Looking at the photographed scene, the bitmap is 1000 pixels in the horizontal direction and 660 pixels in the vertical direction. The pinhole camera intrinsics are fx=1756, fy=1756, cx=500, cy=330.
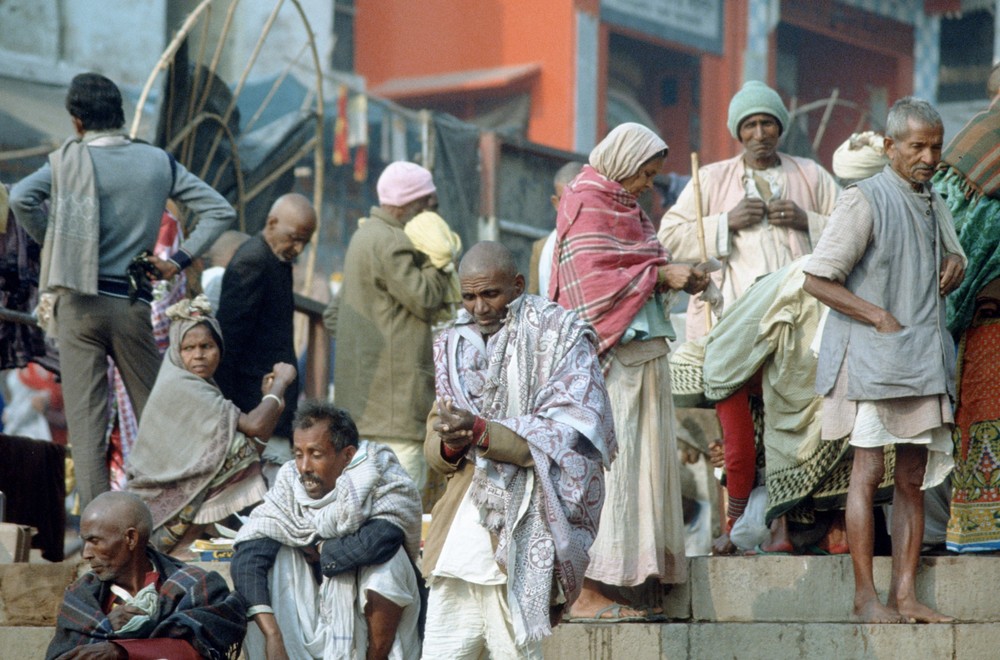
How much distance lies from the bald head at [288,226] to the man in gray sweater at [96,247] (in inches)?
14.0

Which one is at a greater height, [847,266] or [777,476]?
[847,266]

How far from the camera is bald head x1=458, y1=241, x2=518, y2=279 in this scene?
5.61 meters

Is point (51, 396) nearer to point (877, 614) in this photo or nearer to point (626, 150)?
point (626, 150)

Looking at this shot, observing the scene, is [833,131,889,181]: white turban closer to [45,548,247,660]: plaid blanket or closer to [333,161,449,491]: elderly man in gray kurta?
[333,161,449,491]: elderly man in gray kurta

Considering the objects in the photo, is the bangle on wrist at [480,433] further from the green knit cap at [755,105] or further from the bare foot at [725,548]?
the green knit cap at [755,105]

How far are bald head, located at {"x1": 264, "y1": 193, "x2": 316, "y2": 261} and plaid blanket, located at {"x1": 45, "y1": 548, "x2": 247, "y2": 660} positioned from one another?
2.77 meters

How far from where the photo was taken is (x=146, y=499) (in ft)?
25.2

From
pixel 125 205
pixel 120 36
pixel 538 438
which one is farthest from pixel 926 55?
pixel 538 438

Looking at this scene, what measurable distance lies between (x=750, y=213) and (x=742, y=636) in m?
2.38

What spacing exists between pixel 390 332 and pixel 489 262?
131 inches

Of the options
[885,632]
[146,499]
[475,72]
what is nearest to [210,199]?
[146,499]

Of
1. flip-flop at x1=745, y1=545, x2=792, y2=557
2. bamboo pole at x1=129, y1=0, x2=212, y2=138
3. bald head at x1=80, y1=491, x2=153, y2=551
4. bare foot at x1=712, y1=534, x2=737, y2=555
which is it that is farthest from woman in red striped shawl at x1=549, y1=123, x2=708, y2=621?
bamboo pole at x1=129, y1=0, x2=212, y2=138

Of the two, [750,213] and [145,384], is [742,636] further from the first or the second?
[145,384]

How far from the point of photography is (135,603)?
18.7 feet
